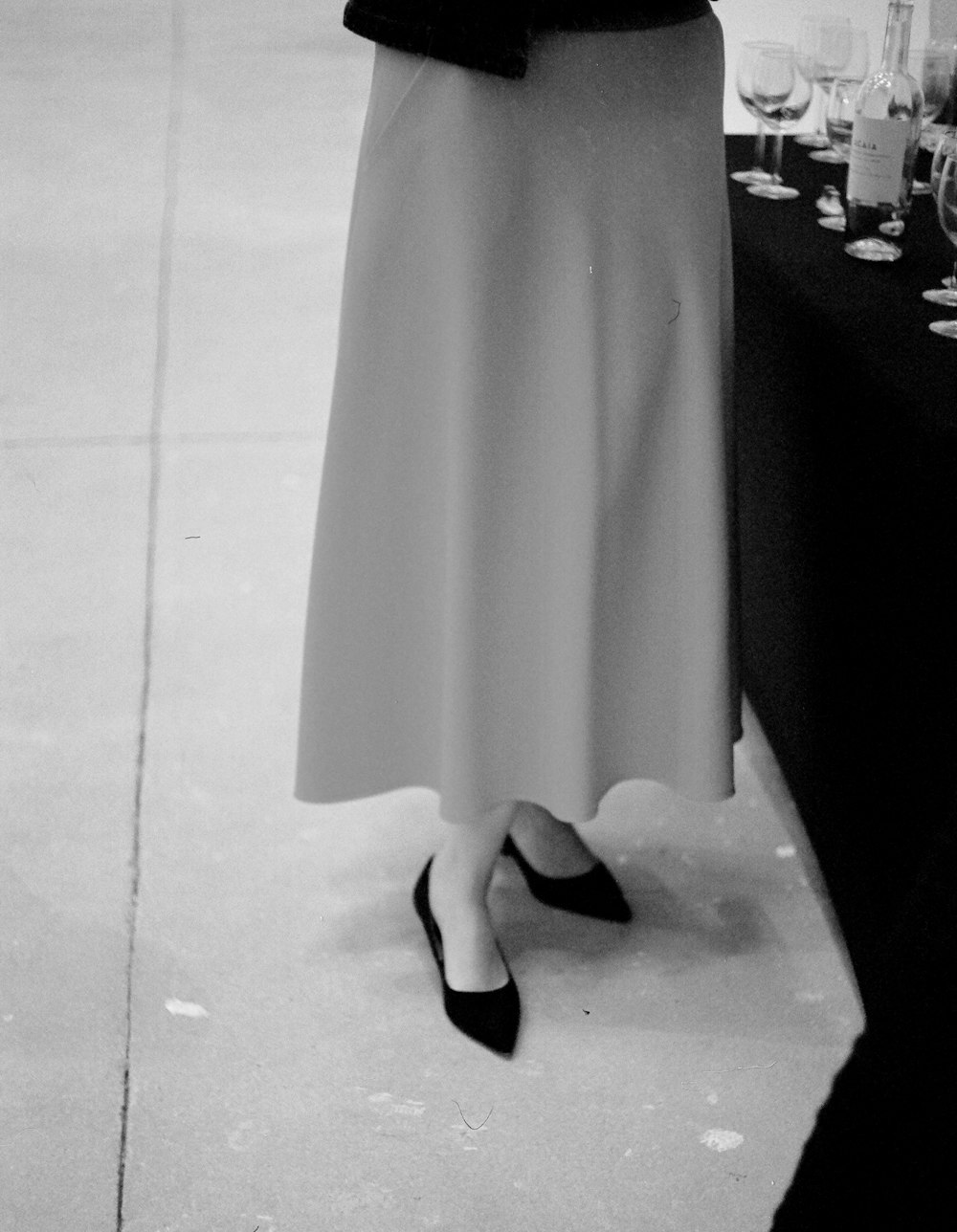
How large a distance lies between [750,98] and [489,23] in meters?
0.75

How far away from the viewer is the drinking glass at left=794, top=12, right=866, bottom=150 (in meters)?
1.88

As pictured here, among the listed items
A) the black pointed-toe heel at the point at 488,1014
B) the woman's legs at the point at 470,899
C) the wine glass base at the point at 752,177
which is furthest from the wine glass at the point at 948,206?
the black pointed-toe heel at the point at 488,1014

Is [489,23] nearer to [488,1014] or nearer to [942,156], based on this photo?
[942,156]

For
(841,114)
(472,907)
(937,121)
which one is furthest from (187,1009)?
(937,121)

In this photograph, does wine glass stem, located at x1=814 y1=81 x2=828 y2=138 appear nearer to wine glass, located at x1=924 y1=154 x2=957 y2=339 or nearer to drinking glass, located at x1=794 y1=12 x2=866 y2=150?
drinking glass, located at x1=794 y1=12 x2=866 y2=150

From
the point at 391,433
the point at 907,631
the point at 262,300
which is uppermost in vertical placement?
the point at 391,433

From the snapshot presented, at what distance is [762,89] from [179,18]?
5.66m

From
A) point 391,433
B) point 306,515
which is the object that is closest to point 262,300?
point 306,515

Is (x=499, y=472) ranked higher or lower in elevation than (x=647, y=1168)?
higher

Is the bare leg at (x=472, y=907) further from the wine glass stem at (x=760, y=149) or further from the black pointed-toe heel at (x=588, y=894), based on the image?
the wine glass stem at (x=760, y=149)

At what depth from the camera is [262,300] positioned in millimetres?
3645

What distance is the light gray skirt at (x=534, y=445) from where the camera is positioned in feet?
4.11

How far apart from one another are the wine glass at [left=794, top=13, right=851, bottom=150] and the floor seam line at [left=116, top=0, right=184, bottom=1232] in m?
1.26

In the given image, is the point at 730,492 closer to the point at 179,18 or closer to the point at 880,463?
the point at 880,463
